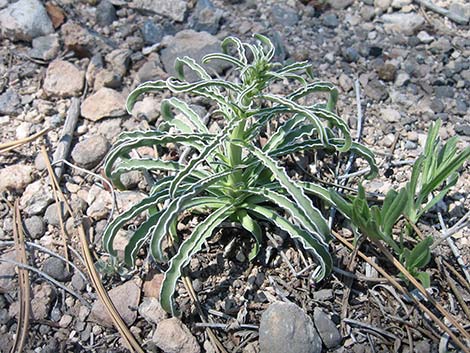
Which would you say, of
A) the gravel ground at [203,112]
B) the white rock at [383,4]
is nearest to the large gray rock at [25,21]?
the gravel ground at [203,112]

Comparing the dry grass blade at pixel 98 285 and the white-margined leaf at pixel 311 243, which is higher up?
the white-margined leaf at pixel 311 243

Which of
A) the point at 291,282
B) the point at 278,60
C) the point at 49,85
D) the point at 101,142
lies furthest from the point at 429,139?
the point at 49,85

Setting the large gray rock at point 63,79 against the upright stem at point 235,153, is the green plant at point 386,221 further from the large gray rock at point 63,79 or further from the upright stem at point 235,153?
the large gray rock at point 63,79

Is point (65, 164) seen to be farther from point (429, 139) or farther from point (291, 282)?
point (429, 139)

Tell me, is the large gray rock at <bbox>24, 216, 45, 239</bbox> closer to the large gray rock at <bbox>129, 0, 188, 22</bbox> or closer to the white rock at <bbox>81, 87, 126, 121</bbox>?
the white rock at <bbox>81, 87, 126, 121</bbox>

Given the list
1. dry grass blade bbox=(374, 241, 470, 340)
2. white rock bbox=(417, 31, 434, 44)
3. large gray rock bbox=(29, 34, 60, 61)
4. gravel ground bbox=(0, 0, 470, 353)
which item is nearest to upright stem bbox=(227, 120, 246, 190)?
gravel ground bbox=(0, 0, 470, 353)
